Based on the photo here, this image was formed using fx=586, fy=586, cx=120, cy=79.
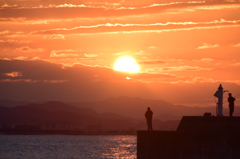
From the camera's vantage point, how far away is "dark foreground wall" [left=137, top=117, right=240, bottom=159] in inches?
1668

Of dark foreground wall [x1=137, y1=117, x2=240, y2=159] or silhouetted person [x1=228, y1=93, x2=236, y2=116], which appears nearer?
dark foreground wall [x1=137, y1=117, x2=240, y2=159]

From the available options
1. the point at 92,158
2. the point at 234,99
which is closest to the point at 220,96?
the point at 234,99

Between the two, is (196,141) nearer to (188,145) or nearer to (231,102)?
(188,145)

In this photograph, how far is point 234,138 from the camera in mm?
42312

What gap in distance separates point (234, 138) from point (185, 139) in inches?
141

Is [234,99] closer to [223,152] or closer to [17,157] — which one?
[223,152]

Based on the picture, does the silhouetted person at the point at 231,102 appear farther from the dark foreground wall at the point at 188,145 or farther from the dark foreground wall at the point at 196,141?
the dark foreground wall at the point at 188,145

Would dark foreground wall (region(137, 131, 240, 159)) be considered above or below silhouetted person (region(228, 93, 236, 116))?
below

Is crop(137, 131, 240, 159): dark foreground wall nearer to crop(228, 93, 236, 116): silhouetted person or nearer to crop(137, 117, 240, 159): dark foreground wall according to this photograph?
crop(137, 117, 240, 159): dark foreground wall

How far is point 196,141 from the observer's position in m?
43.0

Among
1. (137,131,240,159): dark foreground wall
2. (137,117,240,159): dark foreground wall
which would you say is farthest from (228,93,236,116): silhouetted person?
(137,131,240,159): dark foreground wall

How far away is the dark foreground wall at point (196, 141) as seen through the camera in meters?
42.4

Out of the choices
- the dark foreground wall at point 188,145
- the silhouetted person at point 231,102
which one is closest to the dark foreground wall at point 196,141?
the dark foreground wall at point 188,145

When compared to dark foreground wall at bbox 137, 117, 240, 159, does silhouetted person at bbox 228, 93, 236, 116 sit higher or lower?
higher
